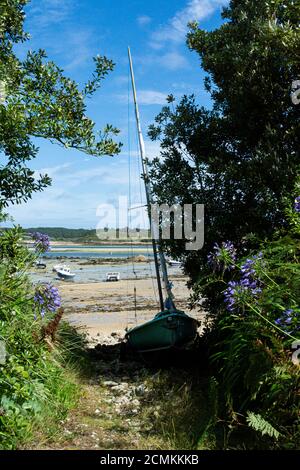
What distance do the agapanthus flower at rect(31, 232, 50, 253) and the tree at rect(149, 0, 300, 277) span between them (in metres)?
3.48

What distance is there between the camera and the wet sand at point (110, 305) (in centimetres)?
2255

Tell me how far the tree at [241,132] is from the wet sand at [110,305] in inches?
309

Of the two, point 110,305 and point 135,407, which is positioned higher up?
point 135,407

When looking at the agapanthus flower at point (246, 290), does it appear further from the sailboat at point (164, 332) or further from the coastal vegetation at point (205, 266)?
the sailboat at point (164, 332)

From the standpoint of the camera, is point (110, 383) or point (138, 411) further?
point (110, 383)

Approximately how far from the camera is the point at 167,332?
34.5ft

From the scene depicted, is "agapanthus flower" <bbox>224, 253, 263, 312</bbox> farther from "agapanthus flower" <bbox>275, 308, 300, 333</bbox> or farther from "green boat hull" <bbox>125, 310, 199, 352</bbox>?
"green boat hull" <bbox>125, 310, 199, 352</bbox>

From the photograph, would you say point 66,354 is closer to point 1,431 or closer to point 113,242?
point 1,431

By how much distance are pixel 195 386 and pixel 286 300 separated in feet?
9.93

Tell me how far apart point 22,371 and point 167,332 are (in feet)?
17.0

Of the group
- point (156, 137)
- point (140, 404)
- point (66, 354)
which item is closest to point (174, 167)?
point (156, 137)

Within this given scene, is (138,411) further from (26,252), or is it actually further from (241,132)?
(241,132)

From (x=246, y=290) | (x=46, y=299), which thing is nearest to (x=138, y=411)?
(x=46, y=299)

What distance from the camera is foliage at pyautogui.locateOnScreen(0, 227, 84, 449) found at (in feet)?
18.3
